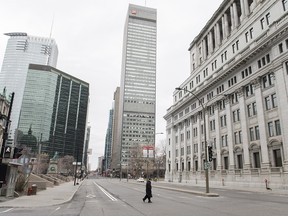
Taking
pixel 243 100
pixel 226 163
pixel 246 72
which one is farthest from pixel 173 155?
pixel 246 72

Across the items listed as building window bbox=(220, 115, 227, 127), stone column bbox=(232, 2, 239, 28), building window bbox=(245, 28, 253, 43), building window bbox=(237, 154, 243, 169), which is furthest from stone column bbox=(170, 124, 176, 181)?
building window bbox=(245, 28, 253, 43)

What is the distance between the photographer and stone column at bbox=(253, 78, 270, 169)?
39.2 m

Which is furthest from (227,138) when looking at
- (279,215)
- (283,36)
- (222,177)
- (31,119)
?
(31,119)

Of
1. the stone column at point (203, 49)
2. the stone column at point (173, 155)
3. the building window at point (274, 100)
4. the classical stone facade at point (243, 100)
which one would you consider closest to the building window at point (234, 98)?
the classical stone facade at point (243, 100)

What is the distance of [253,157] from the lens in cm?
4278

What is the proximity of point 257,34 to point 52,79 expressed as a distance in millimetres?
160240

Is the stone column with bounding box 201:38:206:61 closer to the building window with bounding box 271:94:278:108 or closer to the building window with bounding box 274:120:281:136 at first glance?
the building window with bounding box 271:94:278:108

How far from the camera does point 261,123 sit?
4078 cm

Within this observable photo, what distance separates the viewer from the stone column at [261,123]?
39156mm

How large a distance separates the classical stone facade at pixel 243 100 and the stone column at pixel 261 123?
0.46 ft

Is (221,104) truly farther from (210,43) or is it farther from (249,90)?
(210,43)

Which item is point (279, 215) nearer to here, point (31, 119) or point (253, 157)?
point (253, 157)

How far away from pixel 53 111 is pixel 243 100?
159 m

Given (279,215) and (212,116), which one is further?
(212,116)
